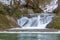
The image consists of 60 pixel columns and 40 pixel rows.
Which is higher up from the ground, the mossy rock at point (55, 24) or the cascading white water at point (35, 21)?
the mossy rock at point (55, 24)

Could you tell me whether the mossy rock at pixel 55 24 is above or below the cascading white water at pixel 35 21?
above

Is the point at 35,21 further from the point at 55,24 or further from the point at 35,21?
the point at 55,24

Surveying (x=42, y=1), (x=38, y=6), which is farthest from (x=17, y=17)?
(x=42, y=1)

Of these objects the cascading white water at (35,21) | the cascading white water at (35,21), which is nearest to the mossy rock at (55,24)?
the cascading white water at (35,21)

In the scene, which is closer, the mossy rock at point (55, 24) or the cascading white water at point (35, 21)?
the mossy rock at point (55, 24)

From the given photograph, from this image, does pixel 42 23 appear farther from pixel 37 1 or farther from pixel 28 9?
pixel 37 1

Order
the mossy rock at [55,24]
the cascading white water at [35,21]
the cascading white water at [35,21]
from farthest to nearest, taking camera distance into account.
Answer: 1. the cascading white water at [35,21]
2. the cascading white water at [35,21]
3. the mossy rock at [55,24]

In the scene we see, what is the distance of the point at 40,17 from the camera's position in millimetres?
54281

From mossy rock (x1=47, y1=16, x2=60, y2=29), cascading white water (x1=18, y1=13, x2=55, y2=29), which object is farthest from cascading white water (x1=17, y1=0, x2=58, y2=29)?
mossy rock (x1=47, y1=16, x2=60, y2=29)

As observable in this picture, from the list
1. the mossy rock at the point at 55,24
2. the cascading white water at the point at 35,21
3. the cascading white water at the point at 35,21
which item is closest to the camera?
the mossy rock at the point at 55,24

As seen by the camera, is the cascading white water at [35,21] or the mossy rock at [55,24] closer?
the mossy rock at [55,24]

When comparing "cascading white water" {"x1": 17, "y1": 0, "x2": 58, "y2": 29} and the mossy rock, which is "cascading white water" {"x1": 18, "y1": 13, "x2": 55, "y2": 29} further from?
the mossy rock

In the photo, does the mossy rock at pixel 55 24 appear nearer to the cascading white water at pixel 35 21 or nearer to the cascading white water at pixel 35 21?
the cascading white water at pixel 35 21

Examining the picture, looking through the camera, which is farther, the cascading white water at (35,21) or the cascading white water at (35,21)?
the cascading white water at (35,21)
